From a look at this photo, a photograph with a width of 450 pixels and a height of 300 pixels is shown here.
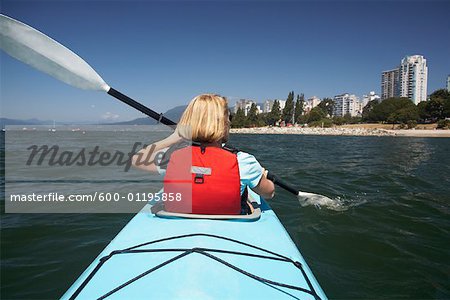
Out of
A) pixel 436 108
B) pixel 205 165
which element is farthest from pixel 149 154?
pixel 436 108

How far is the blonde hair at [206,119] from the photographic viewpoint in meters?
2.36

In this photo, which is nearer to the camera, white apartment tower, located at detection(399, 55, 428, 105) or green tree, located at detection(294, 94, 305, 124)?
green tree, located at detection(294, 94, 305, 124)

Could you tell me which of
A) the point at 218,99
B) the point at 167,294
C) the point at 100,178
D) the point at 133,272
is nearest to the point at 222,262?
the point at 167,294

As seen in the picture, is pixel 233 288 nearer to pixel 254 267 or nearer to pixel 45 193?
pixel 254 267

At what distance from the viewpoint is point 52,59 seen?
4285 mm

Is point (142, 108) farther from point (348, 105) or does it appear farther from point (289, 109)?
point (348, 105)

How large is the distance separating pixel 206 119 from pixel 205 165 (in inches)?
15.2

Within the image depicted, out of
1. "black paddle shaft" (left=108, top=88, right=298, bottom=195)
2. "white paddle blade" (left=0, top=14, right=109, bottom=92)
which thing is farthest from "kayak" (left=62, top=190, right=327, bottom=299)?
"white paddle blade" (left=0, top=14, right=109, bottom=92)

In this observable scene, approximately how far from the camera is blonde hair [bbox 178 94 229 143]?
236 centimetres

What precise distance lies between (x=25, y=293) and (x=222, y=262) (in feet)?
8.25

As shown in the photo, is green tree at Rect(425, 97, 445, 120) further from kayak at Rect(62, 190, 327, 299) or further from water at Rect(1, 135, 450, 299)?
kayak at Rect(62, 190, 327, 299)

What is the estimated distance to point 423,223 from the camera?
5148 millimetres

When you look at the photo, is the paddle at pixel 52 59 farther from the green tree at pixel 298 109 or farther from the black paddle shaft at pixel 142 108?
the green tree at pixel 298 109

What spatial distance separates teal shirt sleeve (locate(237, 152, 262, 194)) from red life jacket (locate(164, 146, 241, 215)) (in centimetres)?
20
